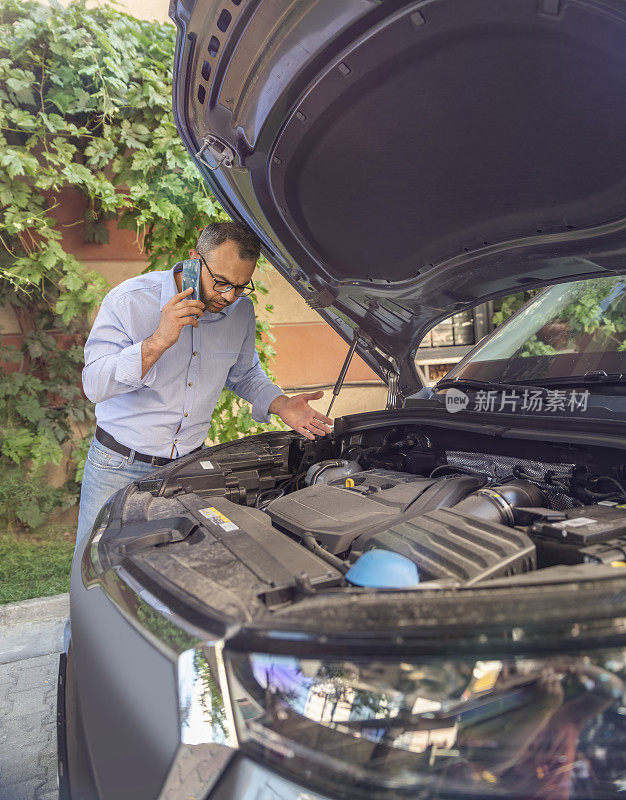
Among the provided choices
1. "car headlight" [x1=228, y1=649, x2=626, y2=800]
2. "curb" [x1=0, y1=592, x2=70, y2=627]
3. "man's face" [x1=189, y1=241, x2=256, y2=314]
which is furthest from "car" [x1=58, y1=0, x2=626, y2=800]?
"curb" [x1=0, y1=592, x2=70, y2=627]

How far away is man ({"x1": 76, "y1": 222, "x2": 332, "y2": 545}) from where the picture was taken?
226cm

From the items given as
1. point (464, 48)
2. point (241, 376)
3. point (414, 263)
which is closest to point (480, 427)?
point (414, 263)

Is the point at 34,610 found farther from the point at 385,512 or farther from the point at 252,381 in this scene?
the point at 385,512

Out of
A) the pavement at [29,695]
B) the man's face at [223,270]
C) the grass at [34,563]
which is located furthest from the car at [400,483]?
the grass at [34,563]

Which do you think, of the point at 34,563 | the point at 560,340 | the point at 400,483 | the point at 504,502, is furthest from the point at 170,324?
the point at 34,563

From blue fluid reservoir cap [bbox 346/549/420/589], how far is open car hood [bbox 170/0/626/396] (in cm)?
112

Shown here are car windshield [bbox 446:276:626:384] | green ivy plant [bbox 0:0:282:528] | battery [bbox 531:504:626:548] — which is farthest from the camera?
green ivy plant [bbox 0:0:282:528]

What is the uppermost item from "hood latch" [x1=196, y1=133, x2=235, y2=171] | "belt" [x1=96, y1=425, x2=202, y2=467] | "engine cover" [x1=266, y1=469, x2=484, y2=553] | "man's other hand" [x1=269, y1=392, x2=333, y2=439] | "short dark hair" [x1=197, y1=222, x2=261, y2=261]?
"hood latch" [x1=196, y1=133, x2=235, y2=171]

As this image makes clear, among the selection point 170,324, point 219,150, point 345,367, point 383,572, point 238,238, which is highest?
point 219,150

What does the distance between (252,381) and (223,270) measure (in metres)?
0.68

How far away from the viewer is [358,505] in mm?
1646

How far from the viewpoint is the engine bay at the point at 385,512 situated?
3.78 feet

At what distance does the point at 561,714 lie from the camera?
875 mm

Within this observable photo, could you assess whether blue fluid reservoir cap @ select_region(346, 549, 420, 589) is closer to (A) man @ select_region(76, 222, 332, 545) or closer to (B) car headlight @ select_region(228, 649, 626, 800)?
(B) car headlight @ select_region(228, 649, 626, 800)
